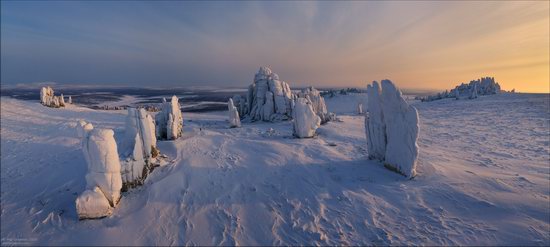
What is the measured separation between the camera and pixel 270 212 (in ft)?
23.3

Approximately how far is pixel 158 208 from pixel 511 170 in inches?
468

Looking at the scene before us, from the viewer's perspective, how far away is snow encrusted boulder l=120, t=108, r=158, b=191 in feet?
26.2

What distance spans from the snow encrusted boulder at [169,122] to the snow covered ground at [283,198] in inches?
41.5

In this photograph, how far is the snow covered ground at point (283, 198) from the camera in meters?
6.16

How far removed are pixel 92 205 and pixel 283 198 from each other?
4716 mm

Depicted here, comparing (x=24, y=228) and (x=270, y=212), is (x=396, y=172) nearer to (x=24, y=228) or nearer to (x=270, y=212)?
(x=270, y=212)

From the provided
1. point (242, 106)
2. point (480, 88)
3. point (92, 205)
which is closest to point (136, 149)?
point (92, 205)

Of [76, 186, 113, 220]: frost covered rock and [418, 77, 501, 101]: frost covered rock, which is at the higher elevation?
[418, 77, 501, 101]: frost covered rock

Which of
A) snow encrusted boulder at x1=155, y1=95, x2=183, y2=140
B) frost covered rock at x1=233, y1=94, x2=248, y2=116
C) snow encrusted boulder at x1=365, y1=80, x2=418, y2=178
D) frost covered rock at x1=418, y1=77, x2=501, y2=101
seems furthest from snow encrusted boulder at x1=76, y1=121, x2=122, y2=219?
frost covered rock at x1=418, y1=77, x2=501, y2=101

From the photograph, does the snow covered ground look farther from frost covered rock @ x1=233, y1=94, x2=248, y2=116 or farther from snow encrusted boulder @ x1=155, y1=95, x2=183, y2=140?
frost covered rock @ x1=233, y1=94, x2=248, y2=116

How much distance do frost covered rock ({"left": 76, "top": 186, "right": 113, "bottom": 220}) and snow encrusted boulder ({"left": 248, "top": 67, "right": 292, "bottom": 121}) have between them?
15594mm

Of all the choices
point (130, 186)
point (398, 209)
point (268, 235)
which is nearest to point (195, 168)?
point (130, 186)

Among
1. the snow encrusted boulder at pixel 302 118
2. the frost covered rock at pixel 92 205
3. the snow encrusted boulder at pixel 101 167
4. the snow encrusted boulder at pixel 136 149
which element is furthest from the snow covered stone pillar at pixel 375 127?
the frost covered rock at pixel 92 205

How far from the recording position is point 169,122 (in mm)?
13234
